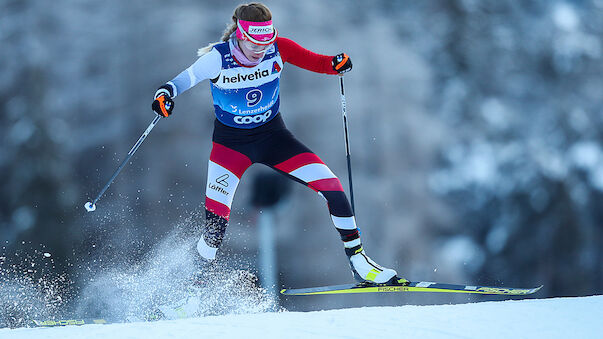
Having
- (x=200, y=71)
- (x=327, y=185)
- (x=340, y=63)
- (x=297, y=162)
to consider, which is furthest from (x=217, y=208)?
(x=340, y=63)

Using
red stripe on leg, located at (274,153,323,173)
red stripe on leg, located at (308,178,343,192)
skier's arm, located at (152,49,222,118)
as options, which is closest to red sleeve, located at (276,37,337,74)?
skier's arm, located at (152,49,222,118)

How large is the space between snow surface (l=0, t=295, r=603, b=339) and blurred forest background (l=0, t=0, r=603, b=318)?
6.34ft

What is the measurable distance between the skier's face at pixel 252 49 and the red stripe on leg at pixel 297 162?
51cm

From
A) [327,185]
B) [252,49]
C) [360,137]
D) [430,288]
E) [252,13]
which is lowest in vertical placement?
[360,137]

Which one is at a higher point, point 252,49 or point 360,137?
point 252,49

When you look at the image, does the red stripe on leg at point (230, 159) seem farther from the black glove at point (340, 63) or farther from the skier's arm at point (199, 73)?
the black glove at point (340, 63)

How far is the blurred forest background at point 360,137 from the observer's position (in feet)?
19.1

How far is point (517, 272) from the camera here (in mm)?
7742

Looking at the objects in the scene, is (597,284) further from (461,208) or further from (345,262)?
(345,262)

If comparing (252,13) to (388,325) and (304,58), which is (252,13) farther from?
(388,325)

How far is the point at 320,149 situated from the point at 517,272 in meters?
3.52

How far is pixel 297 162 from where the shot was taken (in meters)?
2.74

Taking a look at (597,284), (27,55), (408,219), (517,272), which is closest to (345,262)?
(408,219)

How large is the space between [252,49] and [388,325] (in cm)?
138
